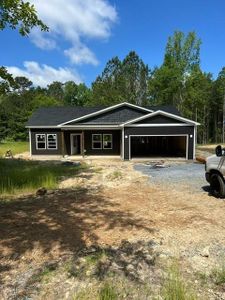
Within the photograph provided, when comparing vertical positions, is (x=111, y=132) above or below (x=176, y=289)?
above

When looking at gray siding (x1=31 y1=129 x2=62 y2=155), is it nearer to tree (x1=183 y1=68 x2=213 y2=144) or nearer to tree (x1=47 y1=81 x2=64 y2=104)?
tree (x1=183 y1=68 x2=213 y2=144)

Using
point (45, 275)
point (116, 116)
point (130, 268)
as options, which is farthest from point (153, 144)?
point (45, 275)

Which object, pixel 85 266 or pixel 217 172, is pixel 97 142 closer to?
pixel 217 172

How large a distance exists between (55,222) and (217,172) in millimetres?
5712

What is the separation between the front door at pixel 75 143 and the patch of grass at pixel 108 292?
76.9 ft

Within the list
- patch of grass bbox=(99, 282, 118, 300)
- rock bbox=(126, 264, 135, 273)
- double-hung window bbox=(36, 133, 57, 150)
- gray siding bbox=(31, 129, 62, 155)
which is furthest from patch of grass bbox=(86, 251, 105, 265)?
double-hung window bbox=(36, 133, 57, 150)

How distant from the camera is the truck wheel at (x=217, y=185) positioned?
31.3 feet

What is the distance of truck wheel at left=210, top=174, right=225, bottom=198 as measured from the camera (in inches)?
376

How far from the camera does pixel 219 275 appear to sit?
4668mm

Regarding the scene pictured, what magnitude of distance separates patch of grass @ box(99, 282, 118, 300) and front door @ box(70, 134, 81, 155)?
2345cm

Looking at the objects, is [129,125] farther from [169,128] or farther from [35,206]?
[35,206]

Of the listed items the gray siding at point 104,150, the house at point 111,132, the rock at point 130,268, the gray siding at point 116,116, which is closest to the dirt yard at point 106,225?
the rock at point 130,268

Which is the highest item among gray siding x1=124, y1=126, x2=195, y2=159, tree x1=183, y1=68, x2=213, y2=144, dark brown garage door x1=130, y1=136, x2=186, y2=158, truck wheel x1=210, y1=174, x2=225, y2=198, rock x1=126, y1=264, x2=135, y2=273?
tree x1=183, y1=68, x2=213, y2=144

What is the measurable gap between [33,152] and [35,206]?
1891cm
